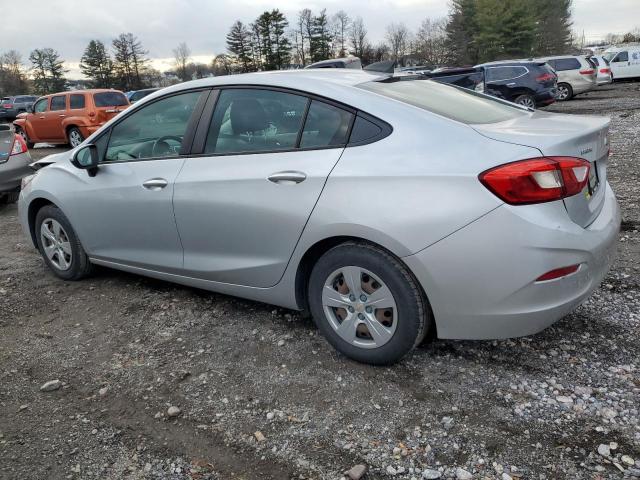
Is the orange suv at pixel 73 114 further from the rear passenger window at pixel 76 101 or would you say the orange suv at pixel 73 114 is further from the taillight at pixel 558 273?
the taillight at pixel 558 273

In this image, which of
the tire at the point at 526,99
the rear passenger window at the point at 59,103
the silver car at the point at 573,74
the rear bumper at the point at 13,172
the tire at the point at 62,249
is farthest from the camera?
the silver car at the point at 573,74

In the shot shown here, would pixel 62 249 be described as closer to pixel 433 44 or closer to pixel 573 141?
pixel 573 141

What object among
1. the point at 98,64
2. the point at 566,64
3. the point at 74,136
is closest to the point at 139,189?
the point at 74,136

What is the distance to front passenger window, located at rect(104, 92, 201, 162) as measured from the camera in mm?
3672

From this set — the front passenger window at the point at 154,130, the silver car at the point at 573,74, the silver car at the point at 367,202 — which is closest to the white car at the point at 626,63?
the silver car at the point at 573,74

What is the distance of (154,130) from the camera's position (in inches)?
152

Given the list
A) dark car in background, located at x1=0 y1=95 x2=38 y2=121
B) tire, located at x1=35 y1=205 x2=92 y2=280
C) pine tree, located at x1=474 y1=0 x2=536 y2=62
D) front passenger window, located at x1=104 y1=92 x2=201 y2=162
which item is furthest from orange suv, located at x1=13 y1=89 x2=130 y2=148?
pine tree, located at x1=474 y1=0 x2=536 y2=62

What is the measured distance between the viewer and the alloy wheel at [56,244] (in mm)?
4520

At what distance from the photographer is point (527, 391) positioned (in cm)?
271

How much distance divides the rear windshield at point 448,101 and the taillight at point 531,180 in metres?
0.49

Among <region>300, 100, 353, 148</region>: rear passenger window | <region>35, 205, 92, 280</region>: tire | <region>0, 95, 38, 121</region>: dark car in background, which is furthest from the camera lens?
<region>0, 95, 38, 121</region>: dark car in background

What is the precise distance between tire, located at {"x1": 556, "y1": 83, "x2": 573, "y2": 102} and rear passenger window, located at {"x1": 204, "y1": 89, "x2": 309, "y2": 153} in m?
20.3

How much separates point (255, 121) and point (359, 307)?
1323mm

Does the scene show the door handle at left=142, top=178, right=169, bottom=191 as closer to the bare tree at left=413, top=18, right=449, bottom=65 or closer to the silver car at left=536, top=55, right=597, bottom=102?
the silver car at left=536, top=55, right=597, bottom=102
